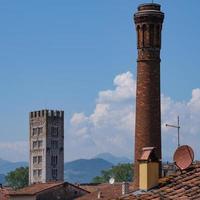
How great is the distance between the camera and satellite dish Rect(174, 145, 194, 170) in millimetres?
16453

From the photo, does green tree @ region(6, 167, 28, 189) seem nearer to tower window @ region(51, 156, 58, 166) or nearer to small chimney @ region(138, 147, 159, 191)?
tower window @ region(51, 156, 58, 166)

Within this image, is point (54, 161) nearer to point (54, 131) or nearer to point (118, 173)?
point (54, 131)

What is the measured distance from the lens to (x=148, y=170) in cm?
1622

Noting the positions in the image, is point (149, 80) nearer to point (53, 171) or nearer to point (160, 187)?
point (160, 187)

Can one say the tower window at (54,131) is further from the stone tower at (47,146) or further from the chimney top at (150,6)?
the chimney top at (150,6)

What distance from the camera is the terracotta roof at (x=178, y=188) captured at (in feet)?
49.7

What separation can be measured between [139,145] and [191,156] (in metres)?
28.0

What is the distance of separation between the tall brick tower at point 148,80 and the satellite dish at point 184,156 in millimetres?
26648

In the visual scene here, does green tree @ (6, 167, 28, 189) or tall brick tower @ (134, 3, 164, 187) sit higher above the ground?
green tree @ (6, 167, 28, 189)

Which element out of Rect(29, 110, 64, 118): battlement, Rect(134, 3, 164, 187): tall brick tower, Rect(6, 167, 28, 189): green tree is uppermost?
Rect(29, 110, 64, 118): battlement

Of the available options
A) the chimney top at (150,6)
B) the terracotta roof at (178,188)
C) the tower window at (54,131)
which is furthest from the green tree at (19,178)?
the terracotta roof at (178,188)

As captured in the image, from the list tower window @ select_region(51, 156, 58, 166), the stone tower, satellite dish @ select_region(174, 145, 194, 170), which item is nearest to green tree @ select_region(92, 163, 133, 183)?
the stone tower

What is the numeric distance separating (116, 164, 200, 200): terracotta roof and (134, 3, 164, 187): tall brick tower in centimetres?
2688

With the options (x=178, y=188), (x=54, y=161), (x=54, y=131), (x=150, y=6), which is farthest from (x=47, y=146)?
(x=178, y=188)
